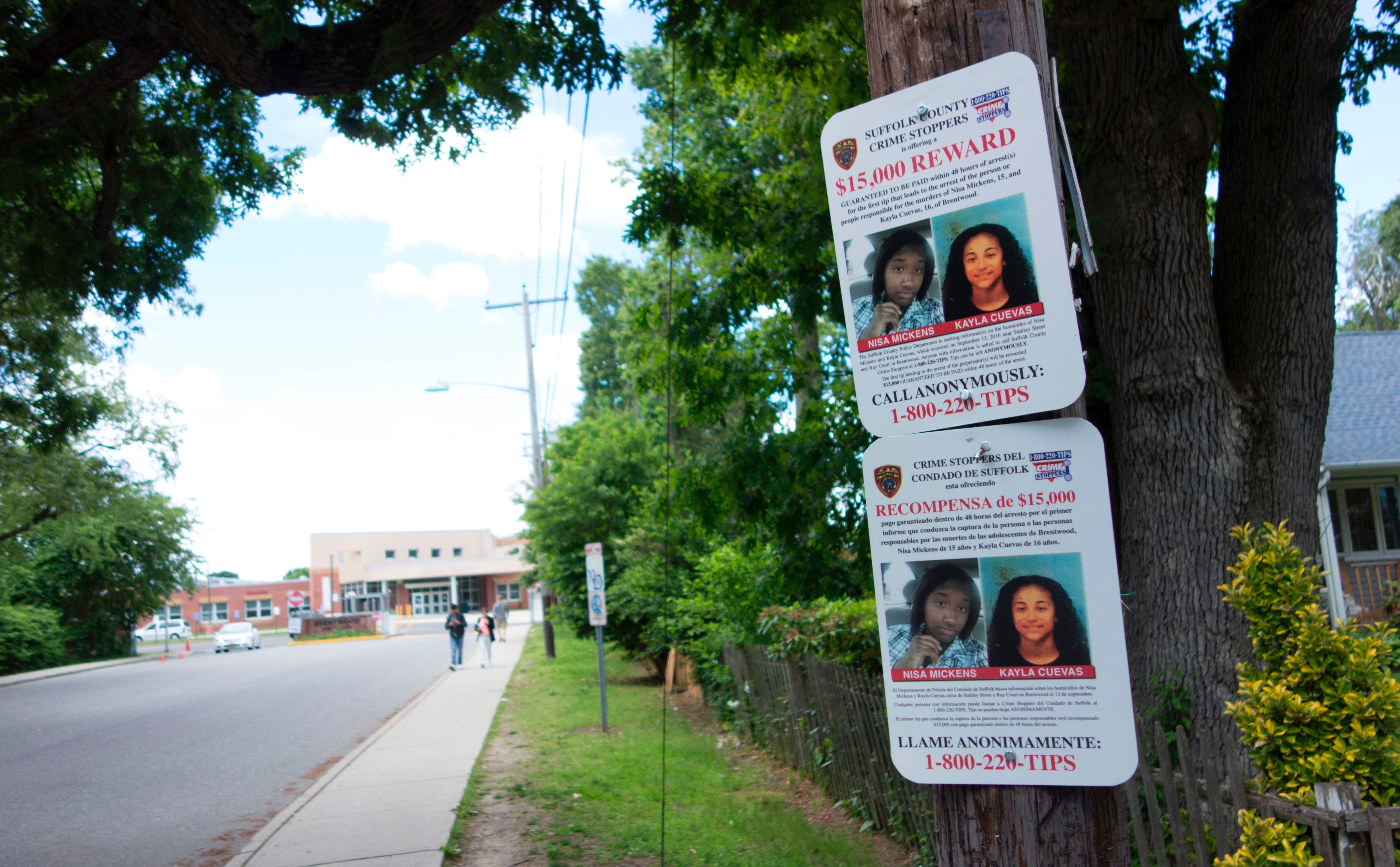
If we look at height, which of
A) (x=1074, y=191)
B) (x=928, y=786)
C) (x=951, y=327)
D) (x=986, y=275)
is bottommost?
(x=928, y=786)

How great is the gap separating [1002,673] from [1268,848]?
1.14m

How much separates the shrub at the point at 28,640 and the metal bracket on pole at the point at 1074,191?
40350 millimetres

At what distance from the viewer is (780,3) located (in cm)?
784

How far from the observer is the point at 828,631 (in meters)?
9.69

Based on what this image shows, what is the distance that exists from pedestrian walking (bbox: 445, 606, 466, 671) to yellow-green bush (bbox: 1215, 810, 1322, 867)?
80.3 feet

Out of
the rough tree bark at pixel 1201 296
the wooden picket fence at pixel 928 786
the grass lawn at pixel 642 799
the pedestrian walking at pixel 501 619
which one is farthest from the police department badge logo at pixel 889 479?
the pedestrian walking at pixel 501 619

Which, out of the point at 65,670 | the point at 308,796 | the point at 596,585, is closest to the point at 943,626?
the point at 308,796

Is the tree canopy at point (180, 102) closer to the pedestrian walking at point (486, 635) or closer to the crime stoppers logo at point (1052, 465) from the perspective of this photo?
the crime stoppers logo at point (1052, 465)

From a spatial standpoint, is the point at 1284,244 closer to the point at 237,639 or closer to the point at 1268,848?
the point at 1268,848

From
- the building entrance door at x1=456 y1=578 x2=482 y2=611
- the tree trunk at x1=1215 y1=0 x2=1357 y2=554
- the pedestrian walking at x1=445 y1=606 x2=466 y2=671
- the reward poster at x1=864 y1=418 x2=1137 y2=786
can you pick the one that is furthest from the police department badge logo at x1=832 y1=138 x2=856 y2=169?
the building entrance door at x1=456 y1=578 x2=482 y2=611

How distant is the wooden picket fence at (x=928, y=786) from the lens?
2832 millimetres

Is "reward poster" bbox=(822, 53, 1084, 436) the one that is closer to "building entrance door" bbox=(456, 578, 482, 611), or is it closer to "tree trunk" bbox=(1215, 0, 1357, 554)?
"tree trunk" bbox=(1215, 0, 1357, 554)

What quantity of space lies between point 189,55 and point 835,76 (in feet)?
19.8

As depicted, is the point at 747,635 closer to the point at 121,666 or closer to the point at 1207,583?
the point at 1207,583
